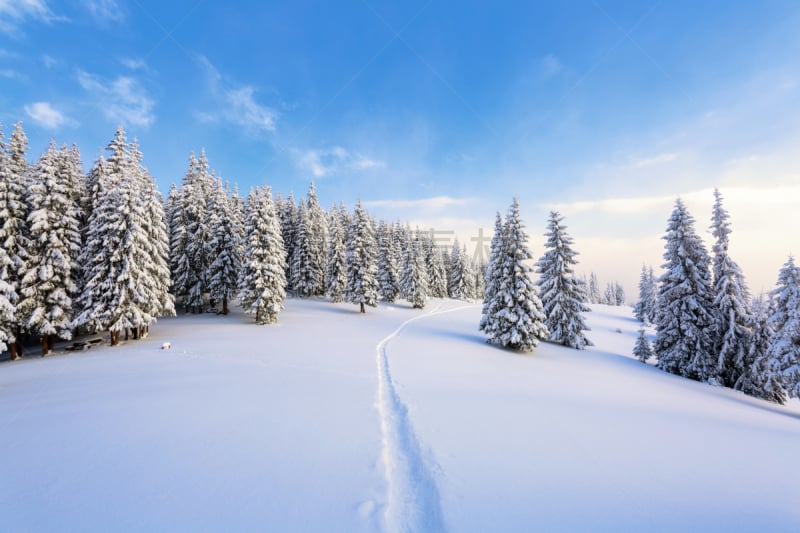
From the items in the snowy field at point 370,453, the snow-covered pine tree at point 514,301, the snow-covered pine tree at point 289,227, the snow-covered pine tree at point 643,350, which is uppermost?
the snow-covered pine tree at point 289,227

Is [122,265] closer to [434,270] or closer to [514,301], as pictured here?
[514,301]

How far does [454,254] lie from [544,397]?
6237 centimetres

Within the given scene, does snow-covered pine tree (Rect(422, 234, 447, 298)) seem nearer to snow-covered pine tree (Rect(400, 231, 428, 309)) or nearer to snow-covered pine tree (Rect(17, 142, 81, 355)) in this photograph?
snow-covered pine tree (Rect(400, 231, 428, 309))

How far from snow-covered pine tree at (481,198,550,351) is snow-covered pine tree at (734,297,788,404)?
12572 millimetres

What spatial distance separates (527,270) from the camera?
79.6ft

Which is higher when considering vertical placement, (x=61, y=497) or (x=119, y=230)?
(x=119, y=230)

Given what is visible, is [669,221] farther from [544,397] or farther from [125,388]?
[125,388]

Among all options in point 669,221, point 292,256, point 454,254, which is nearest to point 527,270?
point 669,221

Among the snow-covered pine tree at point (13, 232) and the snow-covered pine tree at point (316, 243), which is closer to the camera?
the snow-covered pine tree at point (13, 232)

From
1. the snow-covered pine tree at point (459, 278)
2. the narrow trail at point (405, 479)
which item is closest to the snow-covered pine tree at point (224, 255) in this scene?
the narrow trail at point (405, 479)

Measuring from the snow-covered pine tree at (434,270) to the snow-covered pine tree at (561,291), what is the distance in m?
35.6

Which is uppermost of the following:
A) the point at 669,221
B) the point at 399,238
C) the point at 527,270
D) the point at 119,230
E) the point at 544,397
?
the point at 399,238

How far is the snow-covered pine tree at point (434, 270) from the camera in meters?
64.7

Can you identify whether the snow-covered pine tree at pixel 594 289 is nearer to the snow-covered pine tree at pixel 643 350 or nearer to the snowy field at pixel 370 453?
the snow-covered pine tree at pixel 643 350
